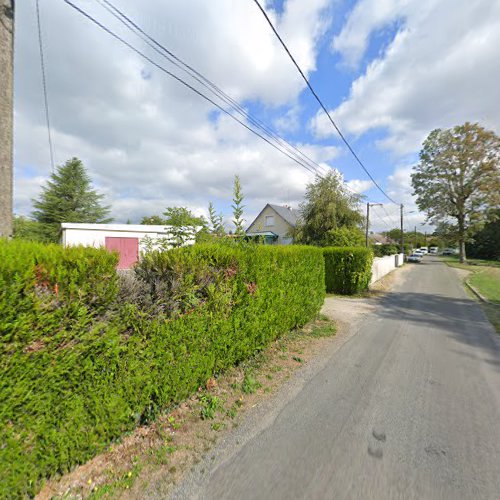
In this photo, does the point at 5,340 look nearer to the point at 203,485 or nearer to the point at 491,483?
the point at 203,485

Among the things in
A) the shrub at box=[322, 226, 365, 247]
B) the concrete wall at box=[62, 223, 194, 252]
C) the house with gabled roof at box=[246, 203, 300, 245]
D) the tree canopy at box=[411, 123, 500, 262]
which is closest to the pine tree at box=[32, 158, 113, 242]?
the concrete wall at box=[62, 223, 194, 252]

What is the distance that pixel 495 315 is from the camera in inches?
299

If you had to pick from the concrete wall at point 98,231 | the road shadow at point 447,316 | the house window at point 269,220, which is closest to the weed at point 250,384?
the road shadow at point 447,316

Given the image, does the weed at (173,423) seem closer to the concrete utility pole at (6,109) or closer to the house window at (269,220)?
the concrete utility pole at (6,109)

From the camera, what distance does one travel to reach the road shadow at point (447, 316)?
5.43 m

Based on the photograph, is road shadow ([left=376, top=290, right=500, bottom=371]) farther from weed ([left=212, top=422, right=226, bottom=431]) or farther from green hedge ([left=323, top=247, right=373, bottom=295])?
weed ([left=212, top=422, right=226, bottom=431])

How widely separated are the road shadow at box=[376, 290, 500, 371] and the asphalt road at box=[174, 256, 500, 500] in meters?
0.82

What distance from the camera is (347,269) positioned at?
1045 centimetres

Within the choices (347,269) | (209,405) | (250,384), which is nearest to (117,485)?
(209,405)

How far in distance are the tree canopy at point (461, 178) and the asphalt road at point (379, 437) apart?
3106cm

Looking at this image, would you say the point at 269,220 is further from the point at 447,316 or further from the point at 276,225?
the point at 447,316

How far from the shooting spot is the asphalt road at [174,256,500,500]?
6.63 ft

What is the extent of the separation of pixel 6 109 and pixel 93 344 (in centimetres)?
306

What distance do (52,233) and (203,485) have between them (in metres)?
24.6
